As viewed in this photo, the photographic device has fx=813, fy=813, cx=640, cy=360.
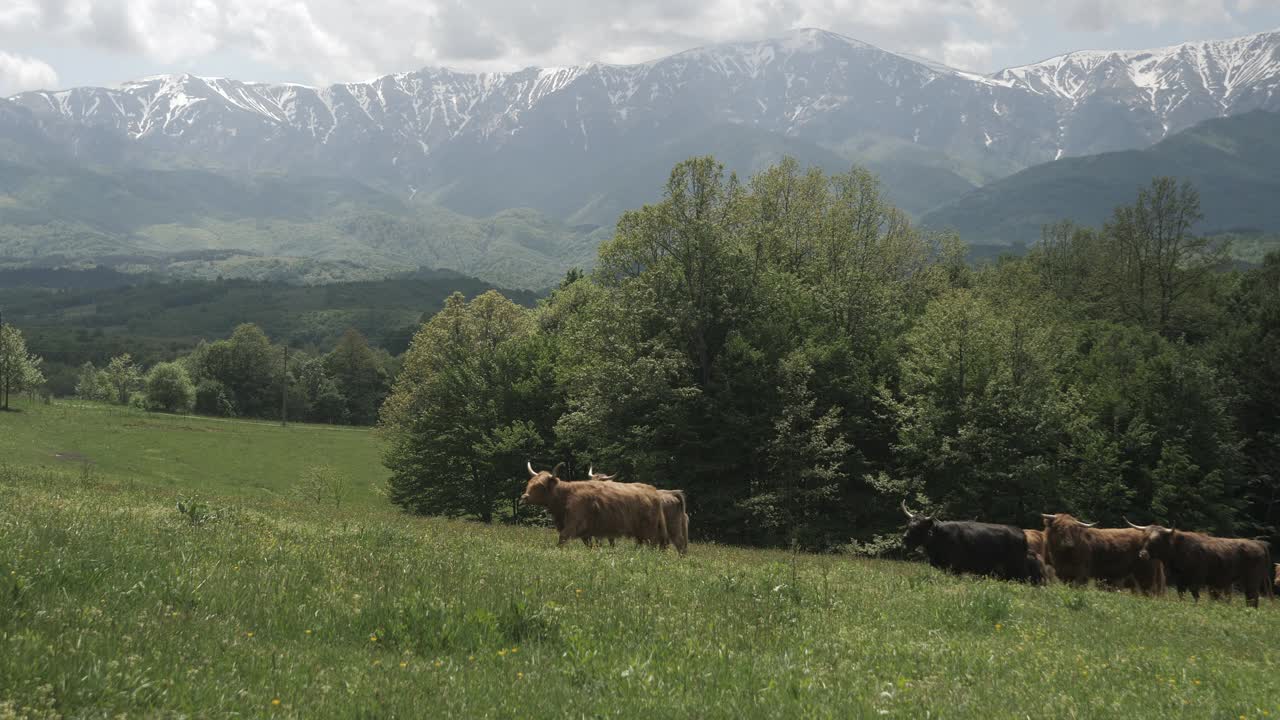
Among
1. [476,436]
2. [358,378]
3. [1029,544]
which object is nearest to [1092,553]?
[1029,544]

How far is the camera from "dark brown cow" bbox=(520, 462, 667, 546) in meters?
19.1

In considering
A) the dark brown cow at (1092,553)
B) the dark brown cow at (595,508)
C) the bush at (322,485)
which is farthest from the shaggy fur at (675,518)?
the bush at (322,485)

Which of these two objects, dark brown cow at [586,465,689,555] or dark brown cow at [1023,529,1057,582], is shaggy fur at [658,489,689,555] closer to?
dark brown cow at [586,465,689,555]

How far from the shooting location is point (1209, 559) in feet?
77.8

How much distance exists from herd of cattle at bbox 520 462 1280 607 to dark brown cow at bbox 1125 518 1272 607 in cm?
2

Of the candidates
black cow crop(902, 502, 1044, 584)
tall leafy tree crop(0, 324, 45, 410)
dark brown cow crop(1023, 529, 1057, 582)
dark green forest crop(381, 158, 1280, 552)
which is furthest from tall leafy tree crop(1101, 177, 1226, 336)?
tall leafy tree crop(0, 324, 45, 410)

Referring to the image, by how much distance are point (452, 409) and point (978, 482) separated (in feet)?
109

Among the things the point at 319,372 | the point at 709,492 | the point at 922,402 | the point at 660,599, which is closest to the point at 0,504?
the point at 660,599

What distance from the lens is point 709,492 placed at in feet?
130

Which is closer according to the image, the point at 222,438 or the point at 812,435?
the point at 812,435

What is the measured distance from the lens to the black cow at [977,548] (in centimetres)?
2242

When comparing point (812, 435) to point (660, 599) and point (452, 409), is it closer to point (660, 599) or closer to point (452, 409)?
point (452, 409)

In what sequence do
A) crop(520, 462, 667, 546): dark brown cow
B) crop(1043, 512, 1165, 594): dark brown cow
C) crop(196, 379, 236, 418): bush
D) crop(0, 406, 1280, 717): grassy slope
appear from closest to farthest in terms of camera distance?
1. crop(0, 406, 1280, 717): grassy slope
2. crop(520, 462, 667, 546): dark brown cow
3. crop(1043, 512, 1165, 594): dark brown cow
4. crop(196, 379, 236, 418): bush

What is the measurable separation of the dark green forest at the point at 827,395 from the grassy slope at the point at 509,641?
26053 mm
